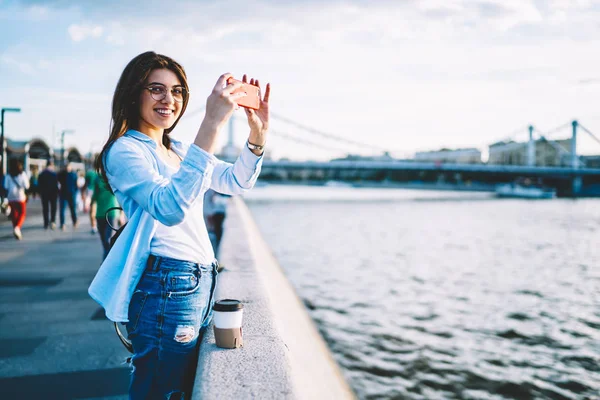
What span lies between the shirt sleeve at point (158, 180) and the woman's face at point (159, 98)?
0.49ft

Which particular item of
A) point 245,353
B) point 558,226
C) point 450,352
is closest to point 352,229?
point 558,226

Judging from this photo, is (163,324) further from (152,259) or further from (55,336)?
(55,336)

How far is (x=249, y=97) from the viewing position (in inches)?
67.1

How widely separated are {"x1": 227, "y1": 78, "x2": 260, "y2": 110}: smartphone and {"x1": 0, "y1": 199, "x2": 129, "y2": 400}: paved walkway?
6.42 feet

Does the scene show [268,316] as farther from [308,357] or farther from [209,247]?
[308,357]

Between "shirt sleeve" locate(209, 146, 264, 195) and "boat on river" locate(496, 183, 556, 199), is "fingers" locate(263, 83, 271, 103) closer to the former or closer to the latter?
"shirt sleeve" locate(209, 146, 264, 195)

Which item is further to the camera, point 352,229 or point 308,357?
point 352,229

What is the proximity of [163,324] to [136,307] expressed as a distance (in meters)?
0.10

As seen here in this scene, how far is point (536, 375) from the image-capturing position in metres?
5.70

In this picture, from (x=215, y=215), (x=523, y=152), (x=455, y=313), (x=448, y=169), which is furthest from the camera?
(x=523, y=152)

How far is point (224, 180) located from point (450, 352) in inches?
199

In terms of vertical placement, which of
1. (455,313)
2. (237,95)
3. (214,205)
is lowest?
(455,313)

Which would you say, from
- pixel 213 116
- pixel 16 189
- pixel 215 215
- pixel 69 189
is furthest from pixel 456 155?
pixel 213 116

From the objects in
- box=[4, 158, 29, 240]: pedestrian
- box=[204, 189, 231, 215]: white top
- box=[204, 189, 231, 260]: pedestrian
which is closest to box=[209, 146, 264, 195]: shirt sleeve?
box=[204, 189, 231, 260]: pedestrian
